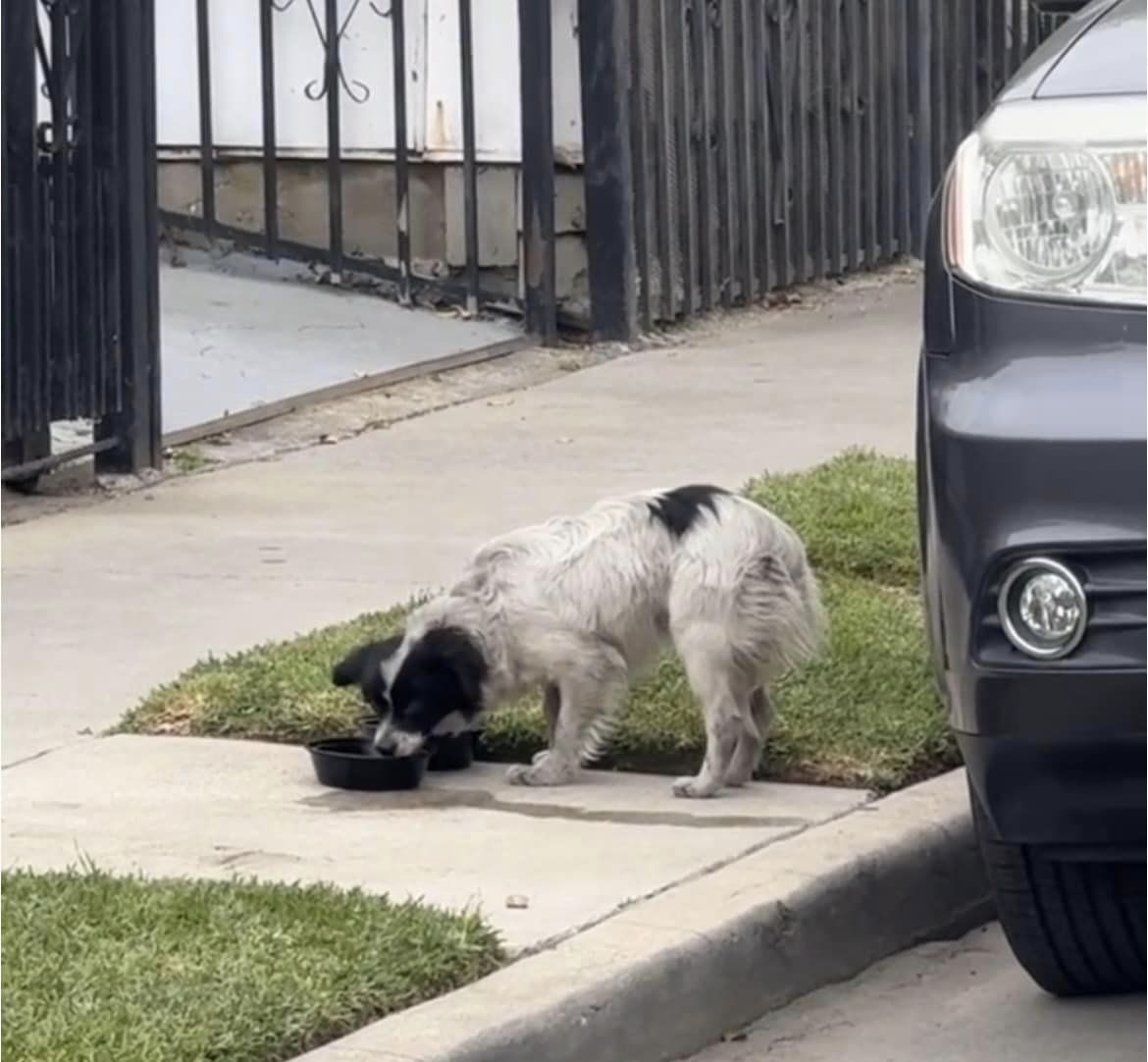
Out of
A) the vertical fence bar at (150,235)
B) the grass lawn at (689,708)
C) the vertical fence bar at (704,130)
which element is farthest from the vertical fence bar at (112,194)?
the vertical fence bar at (704,130)

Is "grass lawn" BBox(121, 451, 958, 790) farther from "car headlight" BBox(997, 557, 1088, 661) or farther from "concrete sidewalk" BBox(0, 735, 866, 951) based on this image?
"car headlight" BBox(997, 557, 1088, 661)

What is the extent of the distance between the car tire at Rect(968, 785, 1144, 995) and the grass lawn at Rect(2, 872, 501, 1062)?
820 millimetres

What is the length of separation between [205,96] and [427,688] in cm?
697

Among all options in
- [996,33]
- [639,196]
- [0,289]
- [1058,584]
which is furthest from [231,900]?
[996,33]

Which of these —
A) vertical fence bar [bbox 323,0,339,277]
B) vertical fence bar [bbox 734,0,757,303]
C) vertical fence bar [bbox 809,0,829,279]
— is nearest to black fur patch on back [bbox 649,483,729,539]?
vertical fence bar [bbox 323,0,339,277]

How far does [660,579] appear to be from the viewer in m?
5.70

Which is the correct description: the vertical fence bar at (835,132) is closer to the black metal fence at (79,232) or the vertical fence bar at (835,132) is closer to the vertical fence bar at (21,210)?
the black metal fence at (79,232)

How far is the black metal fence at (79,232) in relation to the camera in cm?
866

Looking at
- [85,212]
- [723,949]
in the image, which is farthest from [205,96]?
[723,949]

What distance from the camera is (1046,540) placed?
12.7 ft

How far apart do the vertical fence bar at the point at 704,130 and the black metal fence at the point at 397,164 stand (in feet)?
3.34

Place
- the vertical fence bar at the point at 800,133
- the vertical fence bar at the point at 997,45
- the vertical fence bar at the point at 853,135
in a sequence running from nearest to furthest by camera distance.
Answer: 1. the vertical fence bar at the point at 800,133
2. the vertical fence bar at the point at 853,135
3. the vertical fence bar at the point at 997,45

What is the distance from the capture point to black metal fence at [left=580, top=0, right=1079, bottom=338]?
39.6ft

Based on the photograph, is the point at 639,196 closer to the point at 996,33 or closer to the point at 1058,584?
the point at 996,33
